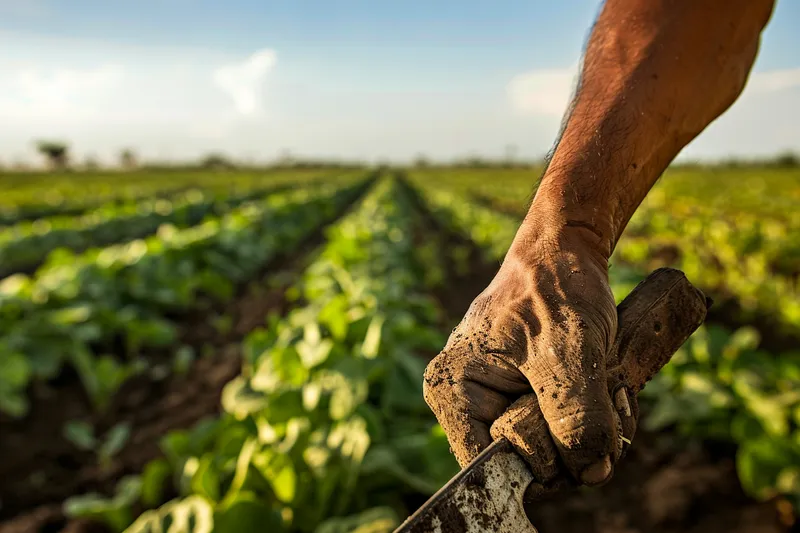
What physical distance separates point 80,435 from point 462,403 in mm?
3769

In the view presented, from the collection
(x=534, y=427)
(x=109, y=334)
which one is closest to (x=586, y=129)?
(x=534, y=427)

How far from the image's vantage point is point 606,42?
1.25 metres

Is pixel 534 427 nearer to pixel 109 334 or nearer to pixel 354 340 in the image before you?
pixel 354 340

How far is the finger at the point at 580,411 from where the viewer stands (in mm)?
987

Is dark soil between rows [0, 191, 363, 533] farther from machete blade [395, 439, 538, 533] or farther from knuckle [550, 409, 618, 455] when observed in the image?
knuckle [550, 409, 618, 455]

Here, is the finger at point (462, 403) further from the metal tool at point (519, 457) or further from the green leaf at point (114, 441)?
the green leaf at point (114, 441)

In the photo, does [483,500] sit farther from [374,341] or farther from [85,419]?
[85,419]

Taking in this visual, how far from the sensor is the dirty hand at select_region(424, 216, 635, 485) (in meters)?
1.00

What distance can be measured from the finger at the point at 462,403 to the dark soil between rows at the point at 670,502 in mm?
2227

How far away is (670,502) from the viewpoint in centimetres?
320

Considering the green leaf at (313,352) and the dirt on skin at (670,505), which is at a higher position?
the green leaf at (313,352)

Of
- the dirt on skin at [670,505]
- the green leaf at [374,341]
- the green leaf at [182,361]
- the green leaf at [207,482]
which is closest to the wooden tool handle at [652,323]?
the green leaf at [207,482]

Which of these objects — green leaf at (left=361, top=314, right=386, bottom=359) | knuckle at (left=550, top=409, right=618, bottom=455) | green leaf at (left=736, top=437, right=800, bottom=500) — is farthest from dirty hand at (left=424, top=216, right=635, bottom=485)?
green leaf at (left=736, top=437, right=800, bottom=500)

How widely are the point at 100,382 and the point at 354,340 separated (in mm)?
2168
